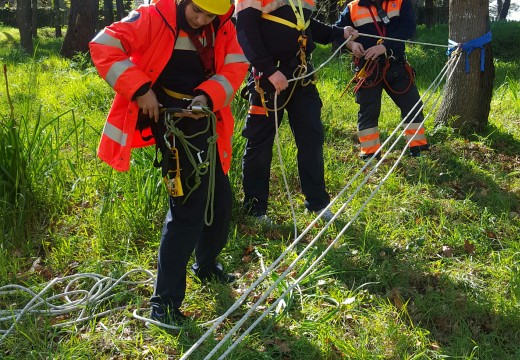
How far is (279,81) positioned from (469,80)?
7.94ft

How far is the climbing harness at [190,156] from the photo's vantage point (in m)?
2.39

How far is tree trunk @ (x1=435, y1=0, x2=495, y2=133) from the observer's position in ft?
15.5

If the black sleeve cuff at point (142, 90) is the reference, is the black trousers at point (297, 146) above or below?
below

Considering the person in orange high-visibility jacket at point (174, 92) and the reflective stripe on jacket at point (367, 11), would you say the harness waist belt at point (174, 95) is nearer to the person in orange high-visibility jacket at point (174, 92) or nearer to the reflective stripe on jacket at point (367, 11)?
the person in orange high-visibility jacket at point (174, 92)

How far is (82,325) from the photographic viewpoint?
2750 mm

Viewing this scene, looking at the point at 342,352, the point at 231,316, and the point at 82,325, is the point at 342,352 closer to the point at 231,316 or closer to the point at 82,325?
the point at 231,316

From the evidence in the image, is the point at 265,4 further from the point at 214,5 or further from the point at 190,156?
the point at 190,156

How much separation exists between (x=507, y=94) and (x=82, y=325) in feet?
18.2

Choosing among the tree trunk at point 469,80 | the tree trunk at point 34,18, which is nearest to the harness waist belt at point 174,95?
the tree trunk at point 469,80

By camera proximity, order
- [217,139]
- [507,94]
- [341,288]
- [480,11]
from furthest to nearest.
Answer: [507,94]
[480,11]
[341,288]
[217,139]

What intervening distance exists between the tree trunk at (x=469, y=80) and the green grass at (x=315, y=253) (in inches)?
6.7

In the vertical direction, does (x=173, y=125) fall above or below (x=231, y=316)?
above

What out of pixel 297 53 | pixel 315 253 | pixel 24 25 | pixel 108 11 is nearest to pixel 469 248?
pixel 315 253

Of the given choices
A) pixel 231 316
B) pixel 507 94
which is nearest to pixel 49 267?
pixel 231 316
